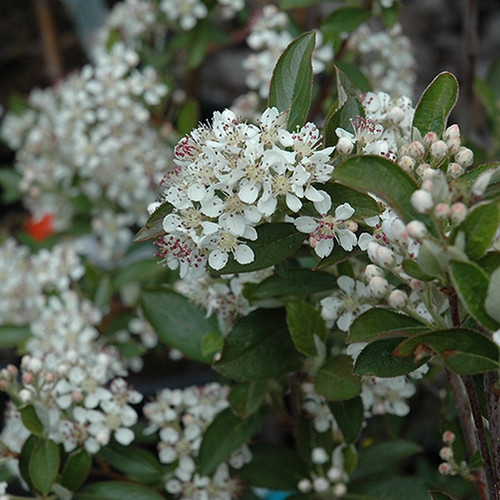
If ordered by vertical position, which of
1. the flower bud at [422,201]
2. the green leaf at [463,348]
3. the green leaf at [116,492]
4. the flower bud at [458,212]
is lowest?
the green leaf at [116,492]

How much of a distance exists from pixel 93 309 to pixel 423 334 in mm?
1073

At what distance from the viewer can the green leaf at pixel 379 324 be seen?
0.87m

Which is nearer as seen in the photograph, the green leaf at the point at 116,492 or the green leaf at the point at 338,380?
the green leaf at the point at 338,380

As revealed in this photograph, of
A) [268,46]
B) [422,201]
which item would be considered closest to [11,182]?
[268,46]

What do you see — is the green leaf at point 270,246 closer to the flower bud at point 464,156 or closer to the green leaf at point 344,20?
the flower bud at point 464,156

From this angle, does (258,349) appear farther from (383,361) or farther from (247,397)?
(383,361)

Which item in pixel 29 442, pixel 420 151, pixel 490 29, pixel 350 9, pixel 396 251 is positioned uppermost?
pixel 490 29

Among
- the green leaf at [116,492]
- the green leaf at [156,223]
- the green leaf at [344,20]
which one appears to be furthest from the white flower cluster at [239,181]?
the green leaf at [344,20]

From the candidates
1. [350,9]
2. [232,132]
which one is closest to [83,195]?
[350,9]

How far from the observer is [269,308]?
119cm

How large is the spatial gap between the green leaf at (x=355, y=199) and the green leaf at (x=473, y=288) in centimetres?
21

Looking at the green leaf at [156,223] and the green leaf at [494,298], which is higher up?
the green leaf at [156,223]

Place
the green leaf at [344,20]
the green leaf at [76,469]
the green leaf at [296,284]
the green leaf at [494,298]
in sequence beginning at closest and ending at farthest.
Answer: the green leaf at [494,298]
the green leaf at [296,284]
the green leaf at [76,469]
the green leaf at [344,20]

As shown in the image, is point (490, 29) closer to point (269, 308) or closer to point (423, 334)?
point (269, 308)
